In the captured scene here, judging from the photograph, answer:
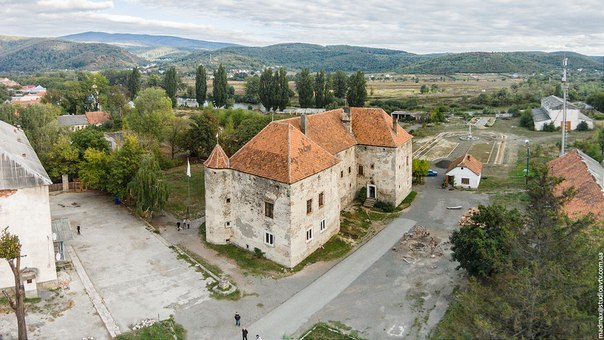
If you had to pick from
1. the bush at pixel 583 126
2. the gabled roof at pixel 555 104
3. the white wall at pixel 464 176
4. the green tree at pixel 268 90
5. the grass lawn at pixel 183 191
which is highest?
the green tree at pixel 268 90

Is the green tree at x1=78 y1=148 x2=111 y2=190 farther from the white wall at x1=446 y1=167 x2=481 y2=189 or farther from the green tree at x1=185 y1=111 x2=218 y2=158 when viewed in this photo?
the white wall at x1=446 y1=167 x2=481 y2=189

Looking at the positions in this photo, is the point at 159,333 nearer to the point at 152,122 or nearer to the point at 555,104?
the point at 152,122

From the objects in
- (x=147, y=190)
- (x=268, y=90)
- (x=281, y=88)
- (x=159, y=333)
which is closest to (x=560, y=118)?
(x=281, y=88)

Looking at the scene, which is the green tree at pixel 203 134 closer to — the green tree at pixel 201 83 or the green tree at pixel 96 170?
the green tree at pixel 96 170

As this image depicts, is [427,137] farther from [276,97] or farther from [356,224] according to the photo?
[356,224]

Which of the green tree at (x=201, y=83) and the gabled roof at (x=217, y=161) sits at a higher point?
the green tree at (x=201, y=83)

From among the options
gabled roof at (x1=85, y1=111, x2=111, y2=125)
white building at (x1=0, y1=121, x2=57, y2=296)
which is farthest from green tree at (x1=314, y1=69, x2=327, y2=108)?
white building at (x1=0, y1=121, x2=57, y2=296)

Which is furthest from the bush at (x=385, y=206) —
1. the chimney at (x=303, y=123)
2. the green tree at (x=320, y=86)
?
the green tree at (x=320, y=86)
